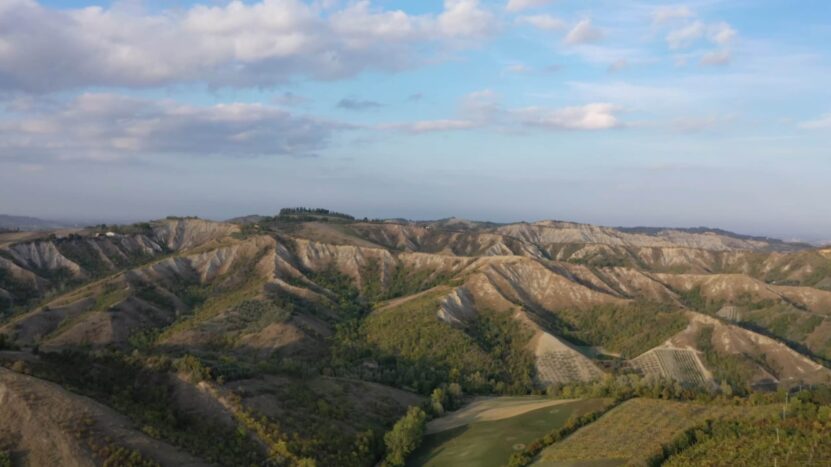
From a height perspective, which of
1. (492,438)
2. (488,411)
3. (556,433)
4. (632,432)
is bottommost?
(488,411)

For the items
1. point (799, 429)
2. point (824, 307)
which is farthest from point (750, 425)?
Answer: point (824, 307)

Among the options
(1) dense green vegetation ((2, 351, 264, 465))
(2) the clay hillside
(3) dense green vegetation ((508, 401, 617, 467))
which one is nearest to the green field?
(3) dense green vegetation ((508, 401, 617, 467))

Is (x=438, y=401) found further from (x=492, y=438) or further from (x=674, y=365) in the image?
(x=674, y=365)

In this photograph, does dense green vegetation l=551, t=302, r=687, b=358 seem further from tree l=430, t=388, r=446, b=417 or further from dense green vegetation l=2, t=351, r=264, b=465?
dense green vegetation l=2, t=351, r=264, b=465

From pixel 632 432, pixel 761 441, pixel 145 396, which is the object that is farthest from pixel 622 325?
pixel 145 396

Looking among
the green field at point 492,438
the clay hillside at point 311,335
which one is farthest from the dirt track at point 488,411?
the clay hillside at point 311,335

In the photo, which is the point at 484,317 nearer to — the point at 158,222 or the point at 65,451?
A: the point at 65,451
